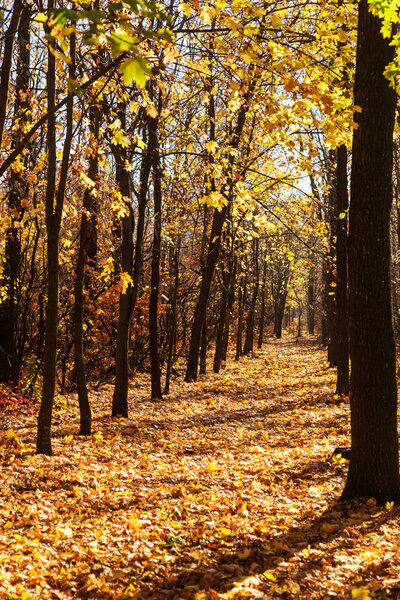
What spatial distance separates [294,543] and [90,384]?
32.6 ft

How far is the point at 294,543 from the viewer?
4.52m

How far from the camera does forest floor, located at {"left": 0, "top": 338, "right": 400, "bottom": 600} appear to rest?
3.70m

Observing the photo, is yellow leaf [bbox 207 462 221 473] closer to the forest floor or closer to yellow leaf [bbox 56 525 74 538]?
the forest floor

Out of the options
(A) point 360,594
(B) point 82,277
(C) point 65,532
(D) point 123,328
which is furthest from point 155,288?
(A) point 360,594

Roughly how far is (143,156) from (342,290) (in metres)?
6.22

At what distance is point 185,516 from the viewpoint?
5.09 metres

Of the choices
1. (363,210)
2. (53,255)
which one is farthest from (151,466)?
(363,210)

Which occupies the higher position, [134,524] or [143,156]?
[143,156]

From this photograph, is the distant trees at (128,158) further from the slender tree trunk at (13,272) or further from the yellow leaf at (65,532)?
the yellow leaf at (65,532)

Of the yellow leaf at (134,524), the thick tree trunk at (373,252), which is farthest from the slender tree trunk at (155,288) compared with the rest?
the yellow leaf at (134,524)

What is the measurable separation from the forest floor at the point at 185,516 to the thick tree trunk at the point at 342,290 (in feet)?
7.30

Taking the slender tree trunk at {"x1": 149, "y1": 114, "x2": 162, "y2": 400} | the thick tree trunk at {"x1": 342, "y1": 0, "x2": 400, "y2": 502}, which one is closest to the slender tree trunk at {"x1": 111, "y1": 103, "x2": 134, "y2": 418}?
the slender tree trunk at {"x1": 149, "y1": 114, "x2": 162, "y2": 400}

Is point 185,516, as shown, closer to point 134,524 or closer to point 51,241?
point 134,524

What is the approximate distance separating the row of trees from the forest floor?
0.71m
